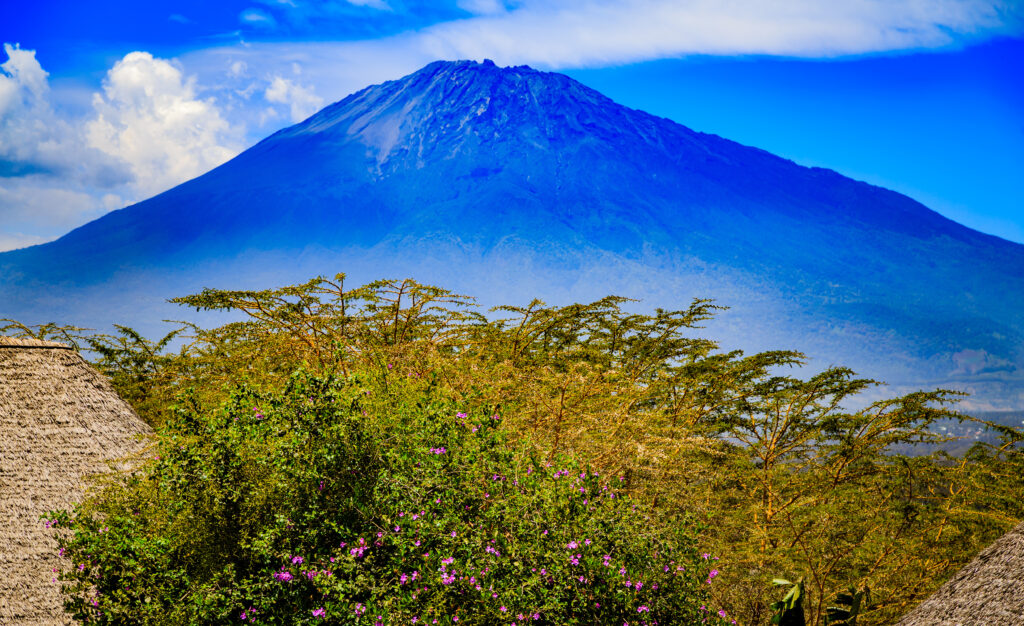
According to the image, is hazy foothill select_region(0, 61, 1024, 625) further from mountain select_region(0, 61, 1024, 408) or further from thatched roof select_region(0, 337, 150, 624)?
mountain select_region(0, 61, 1024, 408)

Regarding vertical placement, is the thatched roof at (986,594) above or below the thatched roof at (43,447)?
below

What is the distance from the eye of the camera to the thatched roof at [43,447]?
14.3 ft

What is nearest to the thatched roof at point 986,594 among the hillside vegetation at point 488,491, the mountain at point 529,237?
the hillside vegetation at point 488,491

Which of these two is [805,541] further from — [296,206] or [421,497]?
[296,206]

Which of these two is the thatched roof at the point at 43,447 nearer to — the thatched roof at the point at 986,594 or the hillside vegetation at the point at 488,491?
the hillside vegetation at the point at 488,491

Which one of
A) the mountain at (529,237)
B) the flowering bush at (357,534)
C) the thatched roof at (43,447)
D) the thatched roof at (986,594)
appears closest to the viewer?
the thatched roof at (986,594)

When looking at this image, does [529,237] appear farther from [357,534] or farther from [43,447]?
[357,534]

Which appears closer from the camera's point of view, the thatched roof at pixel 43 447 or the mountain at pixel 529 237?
the thatched roof at pixel 43 447

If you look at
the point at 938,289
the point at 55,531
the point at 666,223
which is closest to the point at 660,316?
the point at 55,531

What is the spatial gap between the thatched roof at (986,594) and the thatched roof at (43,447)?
4864 mm

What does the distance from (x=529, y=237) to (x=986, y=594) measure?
15494 cm

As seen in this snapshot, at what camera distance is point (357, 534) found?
398 cm

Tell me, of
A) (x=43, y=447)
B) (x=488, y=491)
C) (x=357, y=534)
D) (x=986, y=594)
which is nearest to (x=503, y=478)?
(x=488, y=491)

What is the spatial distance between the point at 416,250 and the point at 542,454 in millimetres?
151834
